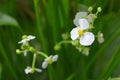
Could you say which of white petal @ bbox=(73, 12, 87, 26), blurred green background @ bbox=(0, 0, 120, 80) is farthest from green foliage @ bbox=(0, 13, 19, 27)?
white petal @ bbox=(73, 12, 87, 26)

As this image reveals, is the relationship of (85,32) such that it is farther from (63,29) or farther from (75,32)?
(63,29)

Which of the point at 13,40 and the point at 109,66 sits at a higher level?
the point at 13,40

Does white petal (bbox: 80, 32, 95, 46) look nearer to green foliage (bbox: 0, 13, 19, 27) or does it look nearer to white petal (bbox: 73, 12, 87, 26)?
white petal (bbox: 73, 12, 87, 26)

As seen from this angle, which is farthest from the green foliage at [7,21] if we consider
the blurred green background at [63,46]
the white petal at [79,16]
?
the white petal at [79,16]

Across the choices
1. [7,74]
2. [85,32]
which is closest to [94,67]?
[7,74]

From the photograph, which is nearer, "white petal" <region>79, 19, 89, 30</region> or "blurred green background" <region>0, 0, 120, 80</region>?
"white petal" <region>79, 19, 89, 30</region>

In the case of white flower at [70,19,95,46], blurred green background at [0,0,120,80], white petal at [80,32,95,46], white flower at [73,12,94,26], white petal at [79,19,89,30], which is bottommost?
white petal at [80,32,95,46]

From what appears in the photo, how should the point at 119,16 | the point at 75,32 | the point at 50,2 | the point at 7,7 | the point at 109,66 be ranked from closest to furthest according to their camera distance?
the point at 75,32, the point at 109,66, the point at 50,2, the point at 7,7, the point at 119,16

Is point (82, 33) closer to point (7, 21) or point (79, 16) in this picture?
point (79, 16)
